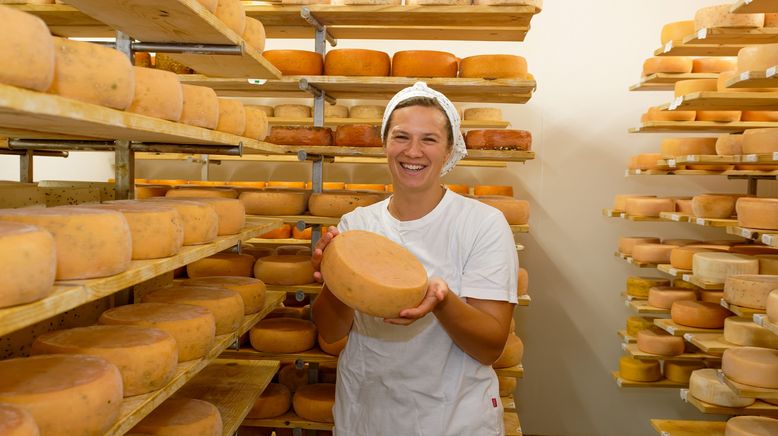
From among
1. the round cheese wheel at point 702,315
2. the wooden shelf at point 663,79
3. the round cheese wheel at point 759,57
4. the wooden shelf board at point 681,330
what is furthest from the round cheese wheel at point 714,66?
the wooden shelf board at point 681,330

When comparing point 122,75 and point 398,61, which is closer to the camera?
point 122,75

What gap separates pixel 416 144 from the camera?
170 cm

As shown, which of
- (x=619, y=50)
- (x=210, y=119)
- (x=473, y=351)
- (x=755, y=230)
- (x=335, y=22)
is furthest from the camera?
(x=619, y=50)

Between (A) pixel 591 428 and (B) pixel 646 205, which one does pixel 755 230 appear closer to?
(B) pixel 646 205

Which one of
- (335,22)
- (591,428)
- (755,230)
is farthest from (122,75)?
(591,428)

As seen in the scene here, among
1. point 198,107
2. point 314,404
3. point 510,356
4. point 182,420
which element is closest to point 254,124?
point 198,107

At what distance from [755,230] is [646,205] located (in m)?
1.09

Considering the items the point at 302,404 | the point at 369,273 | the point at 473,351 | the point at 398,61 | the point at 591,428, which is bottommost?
the point at 591,428

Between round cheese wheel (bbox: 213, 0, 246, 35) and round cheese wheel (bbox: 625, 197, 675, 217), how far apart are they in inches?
108

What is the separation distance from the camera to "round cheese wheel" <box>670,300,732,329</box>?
3.71 m

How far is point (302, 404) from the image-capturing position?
10.1 ft

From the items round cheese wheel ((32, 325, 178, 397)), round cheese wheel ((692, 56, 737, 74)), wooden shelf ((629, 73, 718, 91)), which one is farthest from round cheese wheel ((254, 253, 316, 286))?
round cheese wheel ((692, 56, 737, 74))

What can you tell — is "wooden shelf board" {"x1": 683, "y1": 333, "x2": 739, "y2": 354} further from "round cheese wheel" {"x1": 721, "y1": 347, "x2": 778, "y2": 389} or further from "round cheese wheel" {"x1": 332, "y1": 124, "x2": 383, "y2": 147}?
"round cheese wheel" {"x1": 332, "y1": 124, "x2": 383, "y2": 147}

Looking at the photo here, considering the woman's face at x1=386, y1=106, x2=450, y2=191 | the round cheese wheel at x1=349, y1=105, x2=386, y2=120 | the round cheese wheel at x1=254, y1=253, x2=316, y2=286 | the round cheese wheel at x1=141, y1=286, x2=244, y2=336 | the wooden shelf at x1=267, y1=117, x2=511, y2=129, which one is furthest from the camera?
the round cheese wheel at x1=349, y1=105, x2=386, y2=120
